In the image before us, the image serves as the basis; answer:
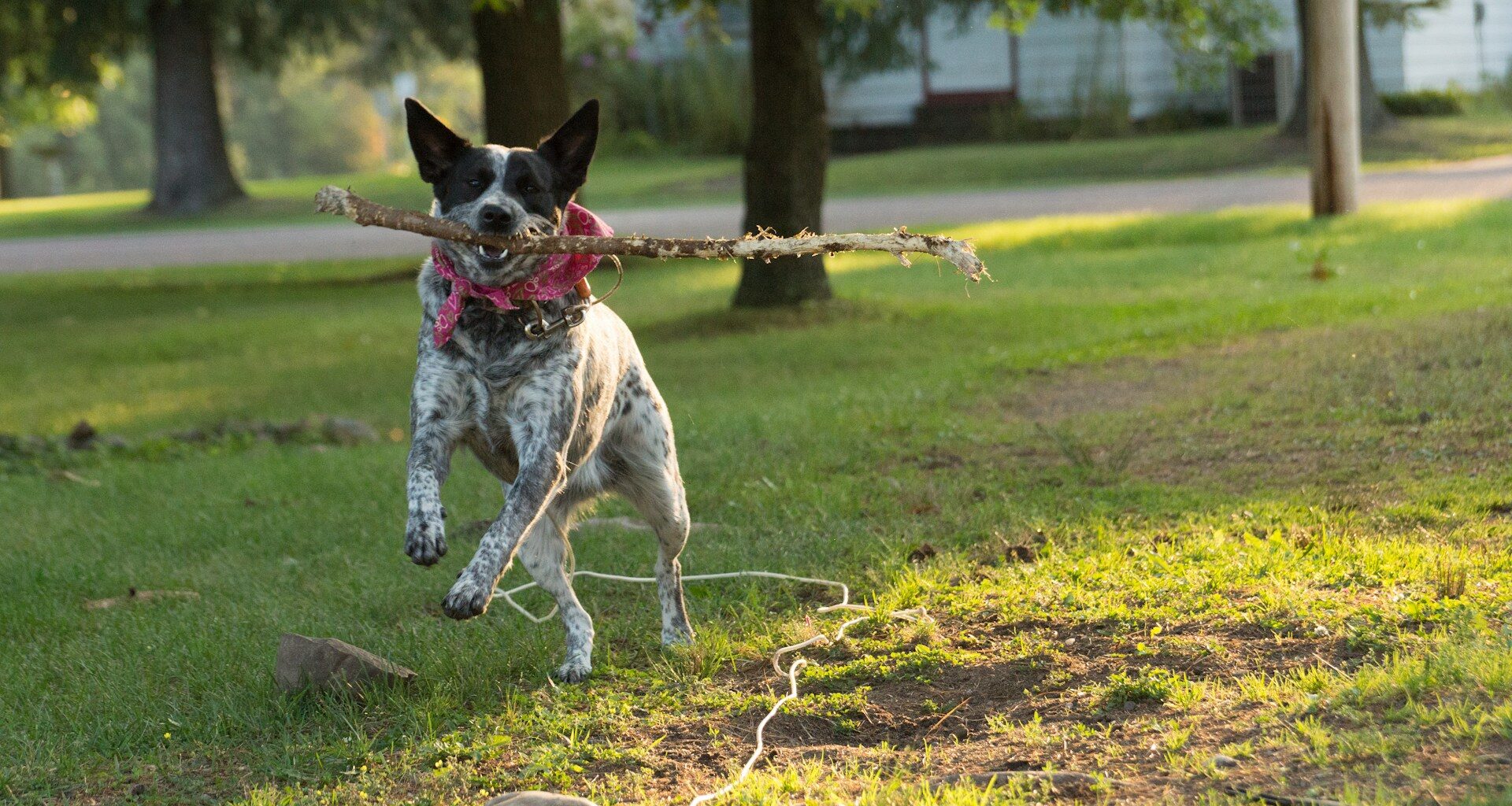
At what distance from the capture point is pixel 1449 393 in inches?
312

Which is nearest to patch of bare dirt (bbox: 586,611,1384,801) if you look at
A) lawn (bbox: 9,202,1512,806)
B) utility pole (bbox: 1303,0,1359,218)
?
lawn (bbox: 9,202,1512,806)

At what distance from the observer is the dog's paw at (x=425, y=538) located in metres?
4.20

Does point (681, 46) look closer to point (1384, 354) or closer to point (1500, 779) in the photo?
point (1384, 354)

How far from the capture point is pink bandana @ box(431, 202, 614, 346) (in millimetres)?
4566

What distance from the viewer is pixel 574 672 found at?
4.89 m

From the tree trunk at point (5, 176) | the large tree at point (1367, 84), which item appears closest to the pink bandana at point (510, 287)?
the large tree at point (1367, 84)

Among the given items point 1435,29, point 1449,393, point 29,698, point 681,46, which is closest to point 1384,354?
point 1449,393

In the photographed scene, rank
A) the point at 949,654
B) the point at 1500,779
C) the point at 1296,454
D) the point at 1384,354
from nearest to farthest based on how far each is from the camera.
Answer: the point at 1500,779
the point at 949,654
the point at 1296,454
the point at 1384,354

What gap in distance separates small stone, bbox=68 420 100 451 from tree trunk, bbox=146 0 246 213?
21555 mm

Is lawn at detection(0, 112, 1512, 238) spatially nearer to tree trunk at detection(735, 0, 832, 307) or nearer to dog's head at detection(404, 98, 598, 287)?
tree trunk at detection(735, 0, 832, 307)

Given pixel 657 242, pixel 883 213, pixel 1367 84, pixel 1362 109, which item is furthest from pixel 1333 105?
→ pixel 1362 109

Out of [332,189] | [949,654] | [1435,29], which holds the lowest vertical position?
[949,654]

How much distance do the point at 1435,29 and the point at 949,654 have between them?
35.5 meters

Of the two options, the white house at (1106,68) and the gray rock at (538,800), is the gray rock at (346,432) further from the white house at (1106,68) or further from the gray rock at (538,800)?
the white house at (1106,68)
